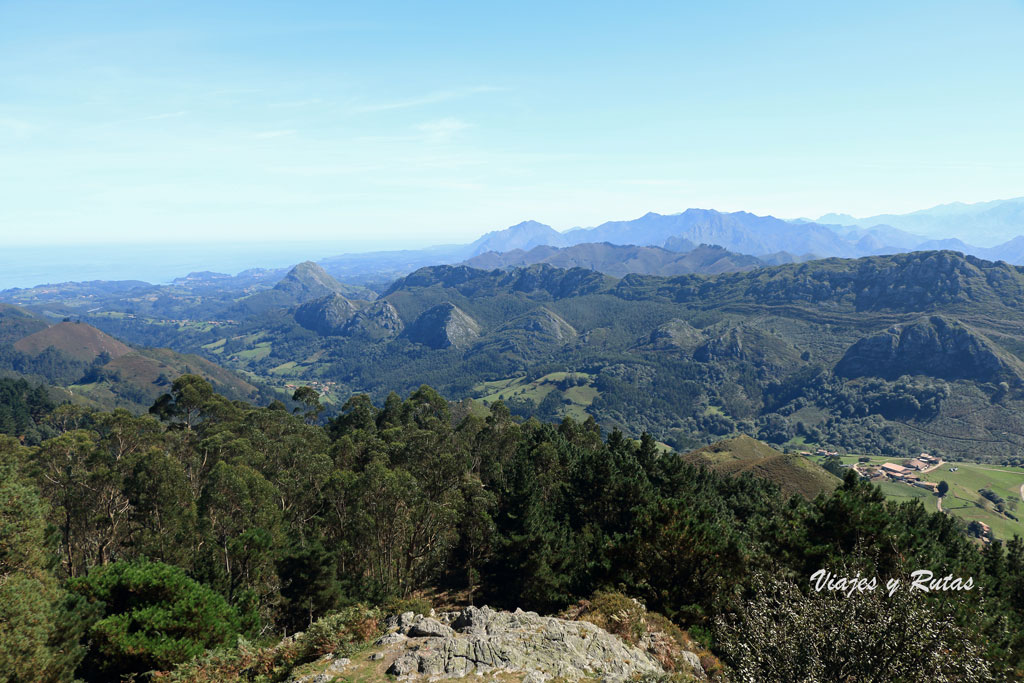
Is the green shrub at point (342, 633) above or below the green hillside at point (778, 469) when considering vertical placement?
above

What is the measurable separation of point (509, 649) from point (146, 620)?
19.7m

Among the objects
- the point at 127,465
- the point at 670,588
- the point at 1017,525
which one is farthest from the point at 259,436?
the point at 1017,525

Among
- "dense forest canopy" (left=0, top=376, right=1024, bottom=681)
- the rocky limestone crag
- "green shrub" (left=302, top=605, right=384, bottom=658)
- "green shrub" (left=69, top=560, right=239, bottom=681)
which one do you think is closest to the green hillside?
"dense forest canopy" (left=0, top=376, right=1024, bottom=681)

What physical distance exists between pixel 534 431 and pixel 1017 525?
207160mm

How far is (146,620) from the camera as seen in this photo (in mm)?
27469

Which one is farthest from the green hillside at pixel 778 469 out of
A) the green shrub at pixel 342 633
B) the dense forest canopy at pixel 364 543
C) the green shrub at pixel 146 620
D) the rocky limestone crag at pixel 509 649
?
the green shrub at pixel 146 620

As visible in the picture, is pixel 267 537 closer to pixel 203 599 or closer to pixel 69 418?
pixel 203 599

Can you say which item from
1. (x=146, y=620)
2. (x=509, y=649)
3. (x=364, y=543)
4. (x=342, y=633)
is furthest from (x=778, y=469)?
(x=146, y=620)

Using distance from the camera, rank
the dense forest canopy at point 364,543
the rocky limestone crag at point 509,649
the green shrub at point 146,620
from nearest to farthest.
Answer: the rocky limestone crag at point 509,649, the green shrub at point 146,620, the dense forest canopy at point 364,543

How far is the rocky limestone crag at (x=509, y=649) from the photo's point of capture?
23.9 m

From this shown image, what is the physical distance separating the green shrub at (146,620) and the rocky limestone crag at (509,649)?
34.5 feet

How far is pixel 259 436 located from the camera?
228ft

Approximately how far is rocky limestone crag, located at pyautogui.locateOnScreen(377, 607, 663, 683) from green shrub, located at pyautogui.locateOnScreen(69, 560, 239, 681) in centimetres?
1052

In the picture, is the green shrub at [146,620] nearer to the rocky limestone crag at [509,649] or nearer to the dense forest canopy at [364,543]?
the dense forest canopy at [364,543]
